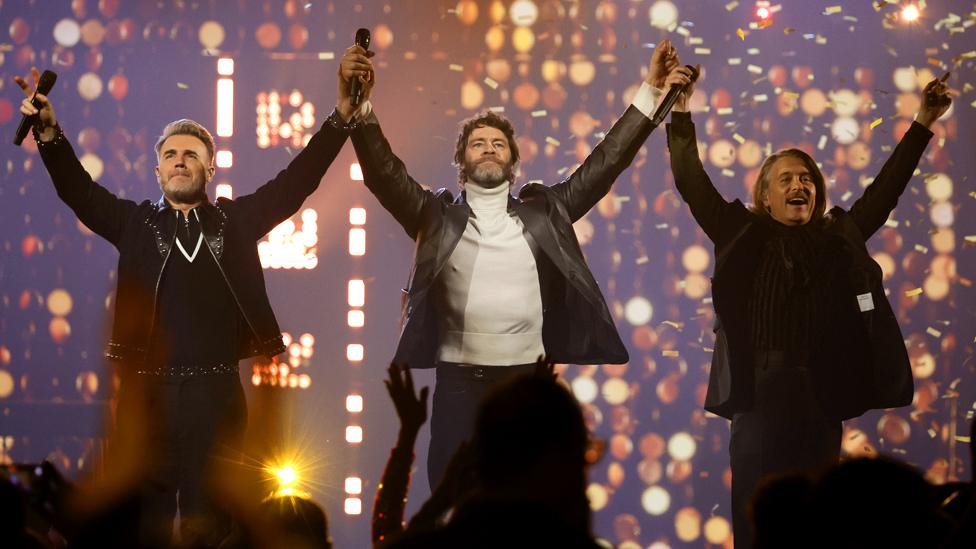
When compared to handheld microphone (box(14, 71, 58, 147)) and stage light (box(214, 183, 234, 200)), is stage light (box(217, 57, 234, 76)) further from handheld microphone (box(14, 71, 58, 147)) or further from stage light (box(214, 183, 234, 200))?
handheld microphone (box(14, 71, 58, 147))

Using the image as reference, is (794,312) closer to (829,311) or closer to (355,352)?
(829,311)

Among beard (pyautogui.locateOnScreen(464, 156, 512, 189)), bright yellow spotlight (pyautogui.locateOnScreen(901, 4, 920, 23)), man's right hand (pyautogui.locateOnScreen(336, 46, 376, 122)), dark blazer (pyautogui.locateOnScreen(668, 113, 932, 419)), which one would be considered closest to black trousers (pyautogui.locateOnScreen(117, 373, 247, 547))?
man's right hand (pyautogui.locateOnScreen(336, 46, 376, 122))

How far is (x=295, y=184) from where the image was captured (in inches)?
177

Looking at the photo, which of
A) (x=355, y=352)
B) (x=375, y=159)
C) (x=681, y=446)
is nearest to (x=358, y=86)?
(x=375, y=159)

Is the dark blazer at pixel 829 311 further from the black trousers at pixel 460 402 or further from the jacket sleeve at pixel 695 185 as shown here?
the black trousers at pixel 460 402

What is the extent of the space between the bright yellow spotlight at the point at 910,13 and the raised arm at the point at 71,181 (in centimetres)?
359

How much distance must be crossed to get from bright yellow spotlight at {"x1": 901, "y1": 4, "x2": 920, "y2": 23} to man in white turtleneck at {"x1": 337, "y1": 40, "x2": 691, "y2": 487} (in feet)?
5.09

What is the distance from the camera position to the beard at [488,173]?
453 cm

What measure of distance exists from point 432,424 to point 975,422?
7.69 ft

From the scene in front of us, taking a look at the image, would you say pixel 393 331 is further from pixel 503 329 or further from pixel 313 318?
pixel 503 329

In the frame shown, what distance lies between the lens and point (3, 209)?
546 centimetres

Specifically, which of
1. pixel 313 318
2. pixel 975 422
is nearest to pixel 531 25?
pixel 313 318

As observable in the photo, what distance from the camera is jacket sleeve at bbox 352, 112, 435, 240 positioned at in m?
4.42

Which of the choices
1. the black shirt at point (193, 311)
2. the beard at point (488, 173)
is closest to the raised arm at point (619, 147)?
the beard at point (488, 173)
